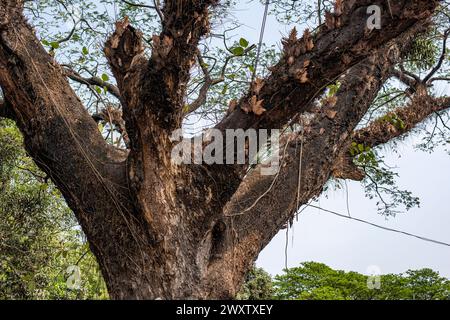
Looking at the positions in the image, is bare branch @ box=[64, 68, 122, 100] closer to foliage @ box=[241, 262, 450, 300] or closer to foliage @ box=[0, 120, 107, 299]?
foliage @ box=[0, 120, 107, 299]

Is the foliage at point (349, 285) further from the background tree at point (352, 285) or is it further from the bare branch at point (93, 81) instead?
the bare branch at point (93, 81)

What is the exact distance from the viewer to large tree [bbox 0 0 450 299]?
2918 mm

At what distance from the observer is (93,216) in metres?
3.36

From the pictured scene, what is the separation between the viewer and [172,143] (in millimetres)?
3197

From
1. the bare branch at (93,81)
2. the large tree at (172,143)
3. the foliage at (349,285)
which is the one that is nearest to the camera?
the large tree at (172,143)

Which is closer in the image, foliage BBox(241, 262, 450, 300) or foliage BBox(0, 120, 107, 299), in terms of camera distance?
foliage BBox(0, 120, 107, 299)

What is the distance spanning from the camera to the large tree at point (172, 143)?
9.57 ft

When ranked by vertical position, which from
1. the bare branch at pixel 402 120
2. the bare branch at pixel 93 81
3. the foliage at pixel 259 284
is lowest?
the foliage at pixel 259 284

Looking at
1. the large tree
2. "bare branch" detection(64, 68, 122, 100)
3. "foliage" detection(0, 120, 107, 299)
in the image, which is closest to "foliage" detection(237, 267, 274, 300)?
"foliage" detection(0, 120, 107, 299)

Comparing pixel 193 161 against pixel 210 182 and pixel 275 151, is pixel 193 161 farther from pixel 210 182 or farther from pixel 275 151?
pixel 275 151

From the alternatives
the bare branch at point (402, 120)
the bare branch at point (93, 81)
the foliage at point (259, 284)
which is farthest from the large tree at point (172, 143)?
the foliage at point (259, 284)

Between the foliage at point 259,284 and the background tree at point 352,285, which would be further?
the background tree at point 352,285

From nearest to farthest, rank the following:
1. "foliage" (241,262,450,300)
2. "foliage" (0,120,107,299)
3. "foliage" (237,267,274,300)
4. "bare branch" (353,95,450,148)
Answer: "bare branch" (353,95,450,148) < "foliage" (0,120,107,299) < "foliage" (237,267,274,300) < "foliage" (241,262,450,300)

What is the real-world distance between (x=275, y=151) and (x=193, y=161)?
2.96 ft
